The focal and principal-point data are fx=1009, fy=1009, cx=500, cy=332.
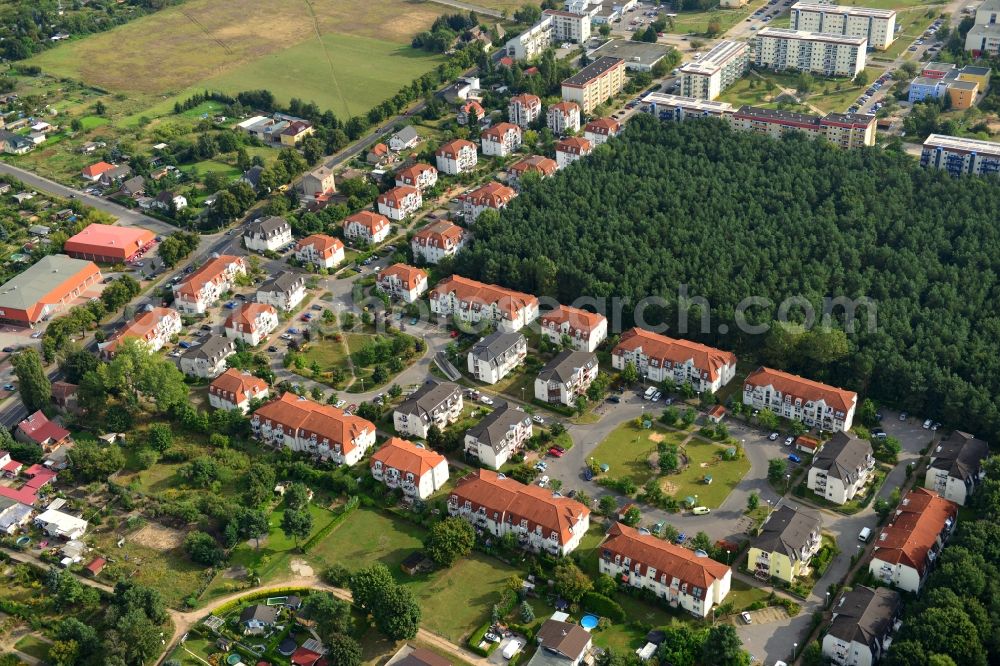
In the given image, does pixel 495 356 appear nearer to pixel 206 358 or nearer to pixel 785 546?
pixel 206 358

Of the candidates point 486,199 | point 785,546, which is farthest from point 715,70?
point 785,546

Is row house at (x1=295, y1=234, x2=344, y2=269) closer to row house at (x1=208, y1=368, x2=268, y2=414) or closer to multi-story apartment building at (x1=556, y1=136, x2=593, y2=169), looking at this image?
row house at (x1=208, y1=368, x2=268, y2=414)

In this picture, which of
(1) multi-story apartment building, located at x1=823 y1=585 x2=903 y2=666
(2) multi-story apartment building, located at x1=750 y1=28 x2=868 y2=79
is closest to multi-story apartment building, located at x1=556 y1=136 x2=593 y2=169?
(2) multi-story apartment building, located at x1=750 y1=28 x2=868 y2=79

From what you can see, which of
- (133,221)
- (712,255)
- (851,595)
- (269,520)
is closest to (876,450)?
(851,595)

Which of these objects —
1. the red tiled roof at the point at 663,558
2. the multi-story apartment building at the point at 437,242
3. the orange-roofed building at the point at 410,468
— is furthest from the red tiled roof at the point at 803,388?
the multi-story apartment building at the point at 437,242

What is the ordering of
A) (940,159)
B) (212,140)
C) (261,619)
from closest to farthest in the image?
(261,619), (940,159), (212,140)

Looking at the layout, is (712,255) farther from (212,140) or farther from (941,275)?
(212,140)
